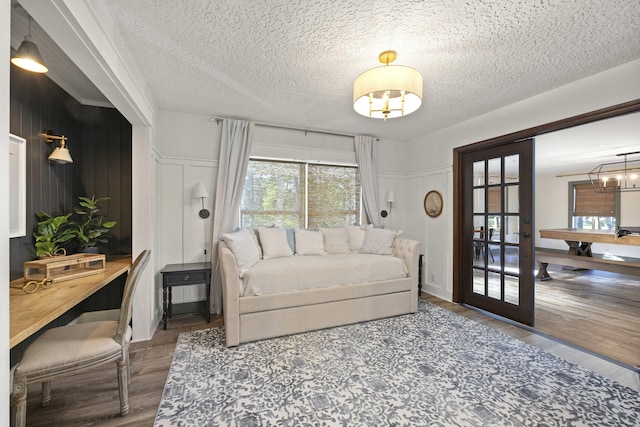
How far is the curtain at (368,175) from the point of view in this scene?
433 centimetres

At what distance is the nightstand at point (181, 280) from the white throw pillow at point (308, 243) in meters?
1.11

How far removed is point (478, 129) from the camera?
3.52 meters

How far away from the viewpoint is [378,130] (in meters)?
4.16

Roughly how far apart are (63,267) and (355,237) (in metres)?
2.98

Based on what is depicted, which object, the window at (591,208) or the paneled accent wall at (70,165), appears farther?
the window at (591,208)

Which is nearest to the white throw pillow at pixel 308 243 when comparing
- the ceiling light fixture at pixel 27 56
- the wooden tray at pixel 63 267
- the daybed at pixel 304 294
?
the daybed at pixel 304 294

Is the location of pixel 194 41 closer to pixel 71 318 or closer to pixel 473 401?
pixel 71 318

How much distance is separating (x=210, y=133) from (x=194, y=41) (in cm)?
165

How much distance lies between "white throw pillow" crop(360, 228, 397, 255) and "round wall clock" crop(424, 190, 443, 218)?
0.81 m

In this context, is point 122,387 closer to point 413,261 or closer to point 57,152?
point 57,152

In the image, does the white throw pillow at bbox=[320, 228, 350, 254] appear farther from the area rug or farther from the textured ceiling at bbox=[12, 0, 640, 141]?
the textured ceiling at bbox=[12, 0, 640, 141]

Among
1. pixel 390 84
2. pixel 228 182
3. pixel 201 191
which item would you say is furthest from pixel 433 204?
pixel 201 191

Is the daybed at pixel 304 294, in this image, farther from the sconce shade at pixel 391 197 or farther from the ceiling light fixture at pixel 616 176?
the ceiling light fixture at pixel 616 176

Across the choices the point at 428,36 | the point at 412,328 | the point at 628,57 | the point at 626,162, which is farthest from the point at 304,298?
the point at 626,162
